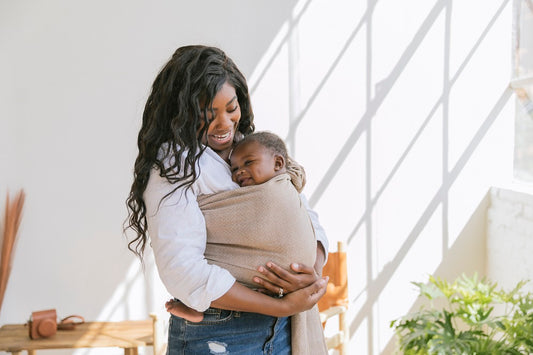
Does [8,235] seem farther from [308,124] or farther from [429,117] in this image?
[429,117]

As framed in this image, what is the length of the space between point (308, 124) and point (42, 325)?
5.54ft

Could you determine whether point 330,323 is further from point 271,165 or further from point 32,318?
point 271,165

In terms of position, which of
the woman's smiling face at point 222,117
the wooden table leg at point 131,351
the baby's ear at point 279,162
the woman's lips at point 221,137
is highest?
the woman's smiling face at point 222,117

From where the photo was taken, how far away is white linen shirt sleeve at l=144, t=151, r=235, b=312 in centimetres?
119

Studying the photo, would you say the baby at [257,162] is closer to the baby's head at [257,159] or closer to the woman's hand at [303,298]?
the baby's head at [257,159]

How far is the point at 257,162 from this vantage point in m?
1.36

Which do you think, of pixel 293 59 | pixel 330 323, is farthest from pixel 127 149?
pixel 330 323

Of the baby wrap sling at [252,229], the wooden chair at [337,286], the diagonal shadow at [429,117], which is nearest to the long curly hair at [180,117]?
the baby wrap sling at [252,229]

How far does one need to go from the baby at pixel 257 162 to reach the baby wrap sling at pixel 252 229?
5 cm

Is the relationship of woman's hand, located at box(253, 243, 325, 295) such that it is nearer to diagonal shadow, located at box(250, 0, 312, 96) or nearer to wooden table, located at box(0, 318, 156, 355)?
wooden table, located at box(0, 318, 156, 355)

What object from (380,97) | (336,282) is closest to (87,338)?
(336,282)

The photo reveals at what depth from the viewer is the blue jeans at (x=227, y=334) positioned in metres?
1.29

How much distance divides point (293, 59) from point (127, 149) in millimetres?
1017

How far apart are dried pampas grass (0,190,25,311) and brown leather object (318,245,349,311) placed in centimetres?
160
